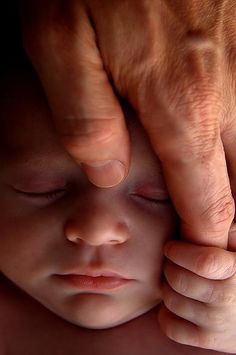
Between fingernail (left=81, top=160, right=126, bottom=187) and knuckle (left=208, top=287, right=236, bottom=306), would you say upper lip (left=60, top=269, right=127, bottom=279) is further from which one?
fingernail (left=81, top=160, right=126, bottom=187)

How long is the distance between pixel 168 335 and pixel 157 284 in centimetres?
8

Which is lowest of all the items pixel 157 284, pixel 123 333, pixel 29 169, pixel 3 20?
pixel 123 333

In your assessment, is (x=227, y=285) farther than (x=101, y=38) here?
Yes

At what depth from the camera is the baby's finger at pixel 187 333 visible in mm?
1032

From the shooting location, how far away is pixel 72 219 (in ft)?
3.20

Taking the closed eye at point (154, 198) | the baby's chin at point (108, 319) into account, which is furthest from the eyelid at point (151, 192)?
the baby's chin at point (108, 319)

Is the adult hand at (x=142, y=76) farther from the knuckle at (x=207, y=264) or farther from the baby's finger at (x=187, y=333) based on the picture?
the baby's finger at (x=187, y=333)

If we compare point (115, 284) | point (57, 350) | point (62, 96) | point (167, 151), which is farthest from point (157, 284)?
point (62, 96)

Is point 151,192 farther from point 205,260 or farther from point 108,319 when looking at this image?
point 108,319

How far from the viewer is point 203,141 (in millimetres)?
776

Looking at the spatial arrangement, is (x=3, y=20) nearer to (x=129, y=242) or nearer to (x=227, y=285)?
(x=129, y=242)

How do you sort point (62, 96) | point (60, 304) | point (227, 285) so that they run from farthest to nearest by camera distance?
point (60, 304) < point (227, 285) < point (62, 96)

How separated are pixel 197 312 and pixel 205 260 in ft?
0.40

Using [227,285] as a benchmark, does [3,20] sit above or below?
above
